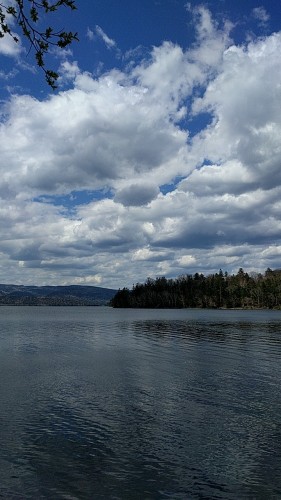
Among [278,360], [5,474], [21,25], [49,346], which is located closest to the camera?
[21,25]

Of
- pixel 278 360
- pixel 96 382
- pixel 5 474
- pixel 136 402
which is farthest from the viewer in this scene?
pixel 278 360

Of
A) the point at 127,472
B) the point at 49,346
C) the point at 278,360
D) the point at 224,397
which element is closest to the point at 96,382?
the point at 224,397

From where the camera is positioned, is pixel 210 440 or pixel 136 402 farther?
pixel 136 402

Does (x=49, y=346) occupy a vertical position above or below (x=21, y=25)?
below

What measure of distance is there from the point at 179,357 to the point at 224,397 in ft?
76.1

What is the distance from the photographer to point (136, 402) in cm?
→ 3142

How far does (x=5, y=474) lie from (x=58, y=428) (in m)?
6.67

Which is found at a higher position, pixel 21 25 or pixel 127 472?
pixel 21 25

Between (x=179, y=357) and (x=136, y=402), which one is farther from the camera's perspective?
(x=179, y=357)

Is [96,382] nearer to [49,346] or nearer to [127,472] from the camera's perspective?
[127,472]

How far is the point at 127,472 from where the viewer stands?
1881cm

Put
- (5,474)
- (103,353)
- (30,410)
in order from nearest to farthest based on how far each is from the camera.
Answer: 1. (5,474)
2. (30,410)
3. (103,353)

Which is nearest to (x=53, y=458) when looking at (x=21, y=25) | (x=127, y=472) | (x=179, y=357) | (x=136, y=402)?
(x=127, y=472)

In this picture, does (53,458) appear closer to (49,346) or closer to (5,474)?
(5,474)
